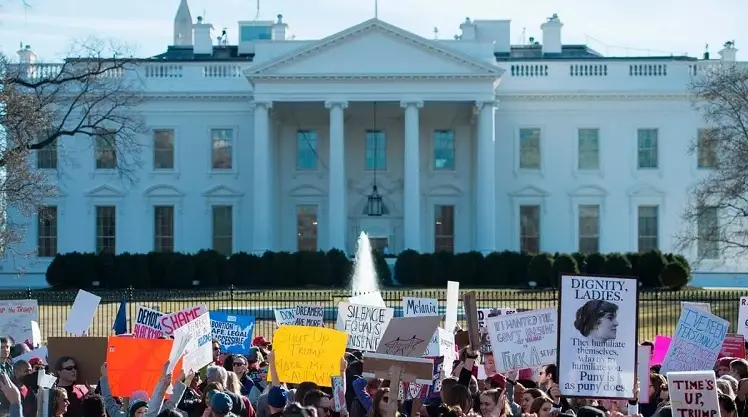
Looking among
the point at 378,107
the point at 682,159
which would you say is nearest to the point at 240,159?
the point at 378,107

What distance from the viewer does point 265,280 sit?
166 feet

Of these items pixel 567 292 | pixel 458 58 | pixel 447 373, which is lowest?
pixel 447 373

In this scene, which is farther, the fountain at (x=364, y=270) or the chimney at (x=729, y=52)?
the chimney at (x=729, y=52)

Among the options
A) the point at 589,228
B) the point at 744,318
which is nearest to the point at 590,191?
the point at 589,228

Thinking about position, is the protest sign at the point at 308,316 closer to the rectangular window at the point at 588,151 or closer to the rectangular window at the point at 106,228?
the rectangular window at the point at 106,228

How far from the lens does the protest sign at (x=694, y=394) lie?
9.98 m

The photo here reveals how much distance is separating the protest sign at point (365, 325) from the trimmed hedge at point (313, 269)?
34267mm

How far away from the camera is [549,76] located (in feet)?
189

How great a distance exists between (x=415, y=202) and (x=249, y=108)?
8768 millimetres

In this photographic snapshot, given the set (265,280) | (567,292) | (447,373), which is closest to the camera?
(567,292)

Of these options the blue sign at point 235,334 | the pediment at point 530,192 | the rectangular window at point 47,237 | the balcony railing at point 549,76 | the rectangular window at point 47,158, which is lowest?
the blue sign at point 235,334

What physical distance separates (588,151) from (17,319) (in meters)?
41.6

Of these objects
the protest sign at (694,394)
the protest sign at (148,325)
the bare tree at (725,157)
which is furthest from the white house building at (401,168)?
the protest sign at (694,394)

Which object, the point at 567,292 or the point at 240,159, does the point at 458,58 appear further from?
the point at 567,292
